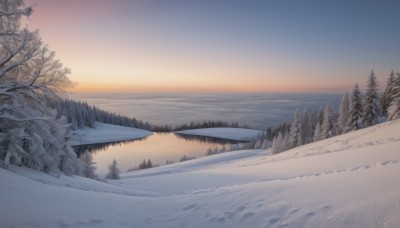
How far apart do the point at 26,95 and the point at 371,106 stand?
160 ft

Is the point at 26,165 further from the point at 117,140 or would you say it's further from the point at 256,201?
the point at 117,140

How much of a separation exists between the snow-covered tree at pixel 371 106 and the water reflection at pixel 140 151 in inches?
2077

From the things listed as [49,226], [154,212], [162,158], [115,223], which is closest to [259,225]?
[154,212]

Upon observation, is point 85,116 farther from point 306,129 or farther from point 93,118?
point 306,129

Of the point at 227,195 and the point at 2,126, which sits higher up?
the point at 2,126

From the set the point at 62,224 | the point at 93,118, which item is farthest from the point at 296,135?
the point at 93,118

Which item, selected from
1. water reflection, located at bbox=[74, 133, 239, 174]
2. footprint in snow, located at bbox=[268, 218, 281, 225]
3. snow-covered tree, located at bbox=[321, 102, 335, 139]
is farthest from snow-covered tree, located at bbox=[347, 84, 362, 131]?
water reflection, located at bbox=[74, 133, 239, 174]

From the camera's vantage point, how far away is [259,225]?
654cm

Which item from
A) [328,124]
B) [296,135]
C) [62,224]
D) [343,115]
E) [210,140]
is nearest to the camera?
[62,224]

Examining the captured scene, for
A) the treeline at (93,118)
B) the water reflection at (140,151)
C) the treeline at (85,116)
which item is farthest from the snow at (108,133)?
the water reflection at (140,151)

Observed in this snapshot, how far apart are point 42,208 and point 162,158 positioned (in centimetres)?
8043

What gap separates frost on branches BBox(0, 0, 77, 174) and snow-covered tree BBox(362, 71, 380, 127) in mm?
45366

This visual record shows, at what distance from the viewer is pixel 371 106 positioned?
46.1 m

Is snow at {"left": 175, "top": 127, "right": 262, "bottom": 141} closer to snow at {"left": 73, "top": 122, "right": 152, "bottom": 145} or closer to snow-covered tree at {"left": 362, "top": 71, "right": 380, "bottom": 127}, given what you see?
snow at {"left": 73, "top": 122, "right": 152, "bottom": 145}
